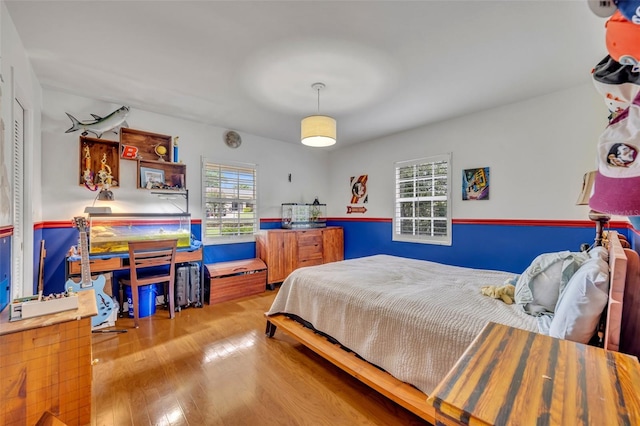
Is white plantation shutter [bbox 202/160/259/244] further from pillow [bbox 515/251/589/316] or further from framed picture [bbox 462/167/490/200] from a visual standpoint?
pillow [bbox 515/251/589/316]

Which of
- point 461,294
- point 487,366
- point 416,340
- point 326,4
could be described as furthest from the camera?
point 461,294

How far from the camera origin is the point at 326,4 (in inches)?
66.6

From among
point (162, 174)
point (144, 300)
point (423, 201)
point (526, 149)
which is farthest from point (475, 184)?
point (144, 300)

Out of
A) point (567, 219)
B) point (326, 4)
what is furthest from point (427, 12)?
point (567, 219)

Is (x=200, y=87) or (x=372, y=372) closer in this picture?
(x=372, y=372)

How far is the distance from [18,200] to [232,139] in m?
2.51

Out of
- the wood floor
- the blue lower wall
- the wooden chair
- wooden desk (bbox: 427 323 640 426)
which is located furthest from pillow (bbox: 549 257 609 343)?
the wooden chair

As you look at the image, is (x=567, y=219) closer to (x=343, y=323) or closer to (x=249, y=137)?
(x=343, y=323)

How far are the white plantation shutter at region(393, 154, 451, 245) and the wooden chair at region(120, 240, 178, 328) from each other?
324 cm

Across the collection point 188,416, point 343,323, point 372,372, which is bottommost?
point 188,416

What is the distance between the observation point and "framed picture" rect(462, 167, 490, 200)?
3.42 meters

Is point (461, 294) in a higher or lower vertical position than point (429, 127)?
lower

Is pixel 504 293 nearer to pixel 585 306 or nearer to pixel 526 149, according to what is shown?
pixel 585 306

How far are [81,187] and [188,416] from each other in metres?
2.87
